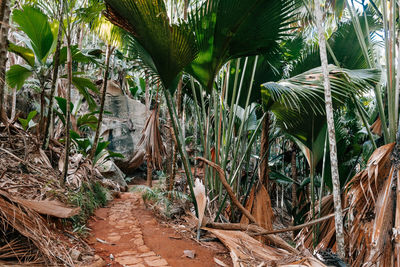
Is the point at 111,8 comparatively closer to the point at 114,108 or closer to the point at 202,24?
the point at 202,24

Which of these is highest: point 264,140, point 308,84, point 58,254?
point 308,84

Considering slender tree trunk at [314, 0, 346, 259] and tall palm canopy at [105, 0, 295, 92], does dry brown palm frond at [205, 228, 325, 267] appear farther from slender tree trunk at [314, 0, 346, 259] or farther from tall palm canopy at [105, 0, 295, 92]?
tall palm canopy at [105, 0, 295, 92]

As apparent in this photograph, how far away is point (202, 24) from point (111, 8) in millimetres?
827

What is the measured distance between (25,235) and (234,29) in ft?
7.70

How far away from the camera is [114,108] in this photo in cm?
1133

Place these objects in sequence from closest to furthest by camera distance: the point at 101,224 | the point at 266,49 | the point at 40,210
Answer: the point at 40,210 < the point at 266,49 < the point at 101,224

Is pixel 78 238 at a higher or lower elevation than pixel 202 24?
lower

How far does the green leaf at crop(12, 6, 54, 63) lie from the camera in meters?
3.34

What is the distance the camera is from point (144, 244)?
267cm

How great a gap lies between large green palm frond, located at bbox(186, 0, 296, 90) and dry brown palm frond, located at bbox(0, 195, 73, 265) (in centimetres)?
204

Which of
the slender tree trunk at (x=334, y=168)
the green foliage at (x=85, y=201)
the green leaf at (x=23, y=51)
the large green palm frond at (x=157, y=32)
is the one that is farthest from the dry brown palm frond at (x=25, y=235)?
the green leaf at (x=23, y=51)

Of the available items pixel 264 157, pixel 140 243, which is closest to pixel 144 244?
pixel 140 243

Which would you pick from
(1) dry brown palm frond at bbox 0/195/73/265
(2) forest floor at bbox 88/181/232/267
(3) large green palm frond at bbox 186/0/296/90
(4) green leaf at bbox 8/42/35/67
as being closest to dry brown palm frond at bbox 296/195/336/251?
(2) forest floor at bbox 88/181/232/267

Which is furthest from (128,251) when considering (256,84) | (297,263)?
(256,84)
